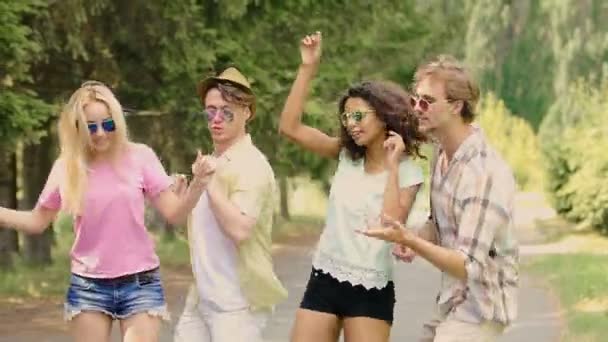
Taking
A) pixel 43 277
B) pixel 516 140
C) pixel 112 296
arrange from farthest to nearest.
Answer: pixel 516 140, pixel 43 277, pixel 112 296

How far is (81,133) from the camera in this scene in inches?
222

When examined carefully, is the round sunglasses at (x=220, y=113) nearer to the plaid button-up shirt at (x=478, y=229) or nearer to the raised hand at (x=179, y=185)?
the raised hand at (x=179, y=185)

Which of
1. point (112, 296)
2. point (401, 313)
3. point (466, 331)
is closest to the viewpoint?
point (466, 331)

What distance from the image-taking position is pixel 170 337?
37.1 ft

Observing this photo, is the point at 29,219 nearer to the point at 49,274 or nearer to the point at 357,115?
the point at 357,115

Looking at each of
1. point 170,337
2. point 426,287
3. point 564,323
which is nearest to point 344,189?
point 170,337

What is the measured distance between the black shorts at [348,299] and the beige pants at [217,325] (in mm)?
227

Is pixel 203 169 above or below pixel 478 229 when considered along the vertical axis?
above

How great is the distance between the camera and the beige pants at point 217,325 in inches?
216

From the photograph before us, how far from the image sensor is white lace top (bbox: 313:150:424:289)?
17.9 feet

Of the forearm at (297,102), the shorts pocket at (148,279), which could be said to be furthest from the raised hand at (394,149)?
the shorts pocket at (148,279)

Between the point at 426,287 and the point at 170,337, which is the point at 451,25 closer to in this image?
the point at 426,287

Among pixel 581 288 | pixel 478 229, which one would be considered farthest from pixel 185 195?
pixel 581 288

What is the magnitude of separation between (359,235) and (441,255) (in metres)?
0.91
